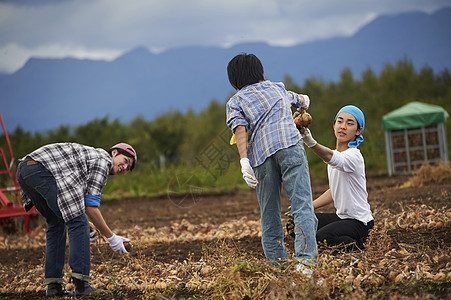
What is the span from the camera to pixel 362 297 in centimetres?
230

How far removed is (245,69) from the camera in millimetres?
3164

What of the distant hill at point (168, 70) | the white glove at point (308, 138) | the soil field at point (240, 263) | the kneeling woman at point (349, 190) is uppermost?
the distant hill at point (168, 70)

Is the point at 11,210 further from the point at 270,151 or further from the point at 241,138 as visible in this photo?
the point at 270,151

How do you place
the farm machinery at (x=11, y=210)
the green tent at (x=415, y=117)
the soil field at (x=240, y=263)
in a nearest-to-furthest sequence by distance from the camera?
the soil field at (x=240, y=263) < the farm machinery at (x=11, y=210) < the green tent at (x=415, y=117)

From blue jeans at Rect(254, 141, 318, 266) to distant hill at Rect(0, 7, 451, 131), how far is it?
44.8m

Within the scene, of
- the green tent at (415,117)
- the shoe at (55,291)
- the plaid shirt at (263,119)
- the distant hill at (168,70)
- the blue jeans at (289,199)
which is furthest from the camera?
the distant hill at (168,70)

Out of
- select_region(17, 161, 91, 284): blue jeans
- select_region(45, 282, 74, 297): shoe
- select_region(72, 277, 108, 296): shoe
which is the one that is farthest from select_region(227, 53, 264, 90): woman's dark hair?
select_region(45, 282, 74, 297): shoe

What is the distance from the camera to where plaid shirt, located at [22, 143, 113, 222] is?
130 inches

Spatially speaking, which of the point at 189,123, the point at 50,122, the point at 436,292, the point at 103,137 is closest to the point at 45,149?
the point at 436,292

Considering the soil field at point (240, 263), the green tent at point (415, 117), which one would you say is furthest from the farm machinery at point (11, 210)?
the green tent at point (415, 117)

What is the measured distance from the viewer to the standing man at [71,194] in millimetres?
3314

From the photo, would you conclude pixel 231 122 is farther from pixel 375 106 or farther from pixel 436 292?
pixel 375 106

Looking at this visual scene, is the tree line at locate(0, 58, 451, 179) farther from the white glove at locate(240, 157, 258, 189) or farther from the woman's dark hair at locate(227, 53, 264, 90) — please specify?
the white glove at locate(240, 157, 258, 189)

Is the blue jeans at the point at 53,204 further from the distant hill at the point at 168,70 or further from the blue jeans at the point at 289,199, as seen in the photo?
the distant hill at the point at 168,70
